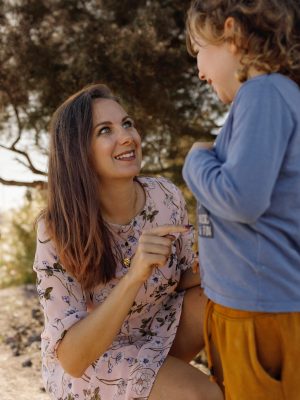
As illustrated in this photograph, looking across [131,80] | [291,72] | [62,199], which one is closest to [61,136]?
[62,199]

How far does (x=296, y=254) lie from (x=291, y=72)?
1.30ft

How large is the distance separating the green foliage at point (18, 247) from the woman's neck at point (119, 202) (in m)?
2.82

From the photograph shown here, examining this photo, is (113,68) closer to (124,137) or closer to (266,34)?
(124,137)

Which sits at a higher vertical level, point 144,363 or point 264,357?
point 264,357

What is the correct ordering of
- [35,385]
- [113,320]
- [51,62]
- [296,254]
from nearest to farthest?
[296,254]
[113,320]
[35,385]
[51,62]

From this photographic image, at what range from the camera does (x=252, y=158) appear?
4.50 feet

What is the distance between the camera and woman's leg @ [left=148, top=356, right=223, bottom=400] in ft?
6.63

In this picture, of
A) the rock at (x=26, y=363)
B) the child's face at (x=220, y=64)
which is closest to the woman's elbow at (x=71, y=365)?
the child's face at (x=220, y=64)

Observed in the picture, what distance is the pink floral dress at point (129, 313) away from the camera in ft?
6.81

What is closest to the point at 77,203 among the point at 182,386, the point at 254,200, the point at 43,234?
the point at 43,234

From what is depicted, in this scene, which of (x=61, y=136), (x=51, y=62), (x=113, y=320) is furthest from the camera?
(x=51, y=62)

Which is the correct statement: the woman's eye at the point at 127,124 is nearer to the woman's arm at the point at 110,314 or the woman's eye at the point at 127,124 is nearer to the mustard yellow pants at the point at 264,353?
the woman's arm at the point at 110,314

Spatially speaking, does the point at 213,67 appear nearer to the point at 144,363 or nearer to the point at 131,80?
the point at 144,363

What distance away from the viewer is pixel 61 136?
7.41 ft
